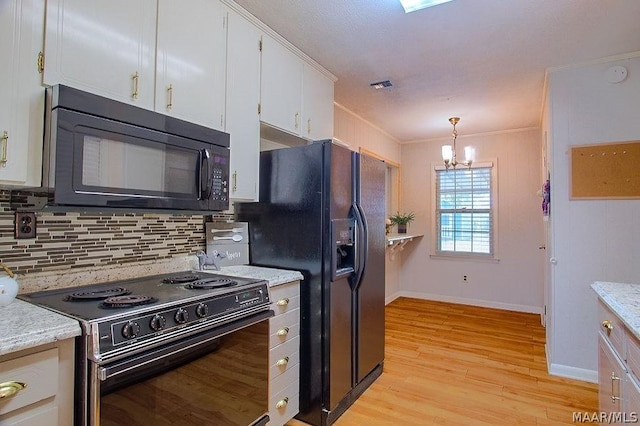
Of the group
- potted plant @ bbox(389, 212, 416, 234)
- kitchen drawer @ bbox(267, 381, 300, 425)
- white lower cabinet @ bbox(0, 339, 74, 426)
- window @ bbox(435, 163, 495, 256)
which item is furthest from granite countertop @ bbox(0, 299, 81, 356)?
window @ bbox(435, 163, 495, 256)

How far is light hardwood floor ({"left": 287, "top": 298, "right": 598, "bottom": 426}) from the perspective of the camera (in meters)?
2.23

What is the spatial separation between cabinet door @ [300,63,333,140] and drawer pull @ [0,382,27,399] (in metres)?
2.10

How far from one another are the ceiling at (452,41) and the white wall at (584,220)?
0.76ft

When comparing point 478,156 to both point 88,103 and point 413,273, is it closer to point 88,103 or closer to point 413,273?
point 413,273

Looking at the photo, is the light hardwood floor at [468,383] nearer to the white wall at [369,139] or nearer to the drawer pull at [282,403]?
the drawer pull at [282,403]

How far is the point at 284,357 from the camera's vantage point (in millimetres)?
2006

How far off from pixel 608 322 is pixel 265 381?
1.59 meters

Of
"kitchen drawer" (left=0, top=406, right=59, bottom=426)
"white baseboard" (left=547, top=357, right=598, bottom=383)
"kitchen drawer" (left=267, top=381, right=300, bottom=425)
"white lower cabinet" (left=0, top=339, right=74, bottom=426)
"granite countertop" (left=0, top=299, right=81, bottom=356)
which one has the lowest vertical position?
"white baseboard" (left=547, top=357, right=598, bottom=383)

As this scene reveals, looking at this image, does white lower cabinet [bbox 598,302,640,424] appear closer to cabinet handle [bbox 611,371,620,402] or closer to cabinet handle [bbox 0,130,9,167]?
cabinet handle [bbox 611,371,620,402]

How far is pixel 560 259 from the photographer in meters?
→ 2.81

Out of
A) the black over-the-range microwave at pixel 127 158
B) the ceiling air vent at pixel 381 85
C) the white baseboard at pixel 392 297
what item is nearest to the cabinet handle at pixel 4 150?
the black over-the-range microwave at pixel 127 158

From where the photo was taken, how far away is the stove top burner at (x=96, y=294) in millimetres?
1393

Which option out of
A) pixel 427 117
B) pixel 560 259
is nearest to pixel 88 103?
pixel 560 259

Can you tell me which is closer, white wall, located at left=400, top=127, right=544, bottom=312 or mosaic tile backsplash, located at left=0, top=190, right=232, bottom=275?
mosaic tile backsplash, located at left=0, top=190, right=232, bottom=275
